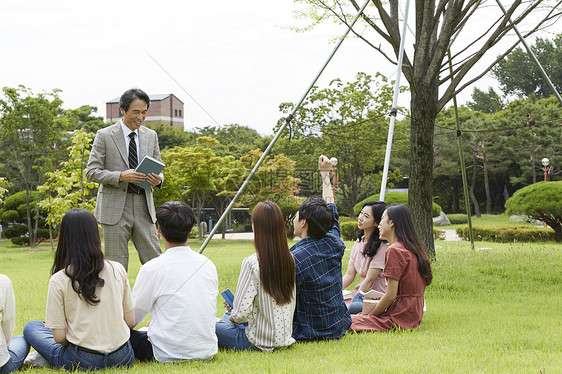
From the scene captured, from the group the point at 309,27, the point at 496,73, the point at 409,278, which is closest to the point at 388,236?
the point at 409,278

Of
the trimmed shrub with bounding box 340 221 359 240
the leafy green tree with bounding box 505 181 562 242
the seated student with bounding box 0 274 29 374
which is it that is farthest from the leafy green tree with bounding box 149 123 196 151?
the seated student with bounding box 0 274 29 374

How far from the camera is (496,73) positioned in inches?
1481

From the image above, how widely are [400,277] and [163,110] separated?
3732 centimetres

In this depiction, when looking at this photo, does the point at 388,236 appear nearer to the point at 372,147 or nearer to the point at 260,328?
the point at 260,328

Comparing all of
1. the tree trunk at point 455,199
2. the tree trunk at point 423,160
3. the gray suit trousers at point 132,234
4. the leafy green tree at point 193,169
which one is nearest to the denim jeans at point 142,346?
the gray suit trousers at point 132,234

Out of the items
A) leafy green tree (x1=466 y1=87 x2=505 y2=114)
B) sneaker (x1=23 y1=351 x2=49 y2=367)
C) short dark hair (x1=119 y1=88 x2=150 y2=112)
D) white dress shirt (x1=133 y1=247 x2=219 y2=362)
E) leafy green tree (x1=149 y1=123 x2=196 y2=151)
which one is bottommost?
sneaker (x1=23 y1=351 x2=49 y2=367)

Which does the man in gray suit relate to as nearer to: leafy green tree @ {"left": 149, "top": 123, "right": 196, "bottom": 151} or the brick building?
leafy green tree @ {"left": 149, "top": 123, "right": 196, "bottom": 151}

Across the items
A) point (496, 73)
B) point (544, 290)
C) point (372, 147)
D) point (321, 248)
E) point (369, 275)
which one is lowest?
point (544, 290)

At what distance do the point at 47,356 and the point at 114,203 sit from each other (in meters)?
1.29

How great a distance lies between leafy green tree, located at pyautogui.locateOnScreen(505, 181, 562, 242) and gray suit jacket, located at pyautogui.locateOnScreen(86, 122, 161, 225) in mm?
13217

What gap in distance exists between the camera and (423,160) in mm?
7699

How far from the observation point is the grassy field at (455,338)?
290 cm

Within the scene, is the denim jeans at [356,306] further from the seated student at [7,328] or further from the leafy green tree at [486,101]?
the leafy green tree at [486,101]

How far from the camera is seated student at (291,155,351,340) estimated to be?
345 cm
